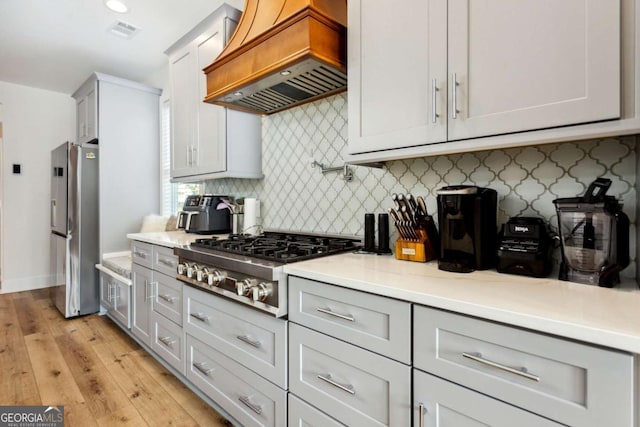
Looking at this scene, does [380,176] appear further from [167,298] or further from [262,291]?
[167,298]

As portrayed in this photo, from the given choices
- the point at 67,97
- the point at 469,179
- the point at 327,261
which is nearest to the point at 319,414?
the point at 327,261

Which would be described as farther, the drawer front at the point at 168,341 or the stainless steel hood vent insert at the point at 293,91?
the drawer front at the point at 168,341

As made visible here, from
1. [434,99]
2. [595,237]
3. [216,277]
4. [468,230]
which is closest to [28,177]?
[216,277]

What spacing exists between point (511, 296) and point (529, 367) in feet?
0.60

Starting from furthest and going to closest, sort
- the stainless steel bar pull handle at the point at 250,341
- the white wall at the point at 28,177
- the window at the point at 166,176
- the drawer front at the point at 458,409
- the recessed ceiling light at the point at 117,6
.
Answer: the white wall at the point at 28,177, the window at the point at 166,176, the recessed ceiling light at the point at 117,6, the stainless steel bar pull handle at the point at 250,341, the drawer front at the point at 458,409

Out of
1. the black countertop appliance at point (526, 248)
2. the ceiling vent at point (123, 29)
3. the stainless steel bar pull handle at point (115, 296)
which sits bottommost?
the stainless steel bar pull handle at point (115, 296)

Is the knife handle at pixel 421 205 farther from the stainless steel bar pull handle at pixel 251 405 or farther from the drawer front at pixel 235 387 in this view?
the stainless steel bar pull handle at pixel 251 405

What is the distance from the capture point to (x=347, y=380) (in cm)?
111

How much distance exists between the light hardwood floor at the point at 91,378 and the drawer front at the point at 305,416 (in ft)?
2.35

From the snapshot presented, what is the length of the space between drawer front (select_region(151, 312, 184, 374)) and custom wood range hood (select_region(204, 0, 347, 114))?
4.94ft

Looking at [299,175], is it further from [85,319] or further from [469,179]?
[85,319]

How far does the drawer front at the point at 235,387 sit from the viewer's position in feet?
4.56

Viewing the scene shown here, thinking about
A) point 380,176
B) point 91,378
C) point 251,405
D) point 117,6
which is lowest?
point 91,378

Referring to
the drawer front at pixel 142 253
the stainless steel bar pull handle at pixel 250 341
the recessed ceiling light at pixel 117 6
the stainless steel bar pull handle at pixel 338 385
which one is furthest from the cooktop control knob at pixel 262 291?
the recessed ceiling light at pixel 117 6
